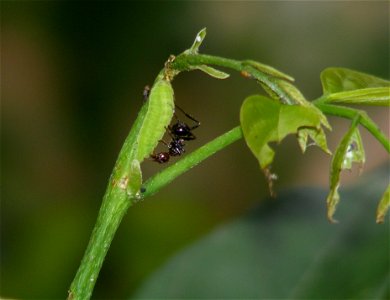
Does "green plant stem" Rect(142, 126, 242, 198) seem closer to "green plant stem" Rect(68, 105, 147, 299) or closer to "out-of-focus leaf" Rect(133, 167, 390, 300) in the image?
"green plant stem" Rect(68, 105, 147, 299)

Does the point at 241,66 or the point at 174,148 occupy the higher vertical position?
the point at 241,66

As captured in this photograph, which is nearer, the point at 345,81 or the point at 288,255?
the point at 345,81

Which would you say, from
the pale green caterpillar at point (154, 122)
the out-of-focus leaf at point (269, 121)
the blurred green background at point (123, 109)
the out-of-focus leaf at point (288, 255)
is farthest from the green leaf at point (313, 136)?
the blurred green background at point (123, 109)

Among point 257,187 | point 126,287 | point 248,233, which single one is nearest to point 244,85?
point 257,187

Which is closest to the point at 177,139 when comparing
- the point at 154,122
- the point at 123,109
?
the point at 154,122

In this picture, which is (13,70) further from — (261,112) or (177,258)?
(261,112)

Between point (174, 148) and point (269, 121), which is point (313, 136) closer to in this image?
point (269, 121)

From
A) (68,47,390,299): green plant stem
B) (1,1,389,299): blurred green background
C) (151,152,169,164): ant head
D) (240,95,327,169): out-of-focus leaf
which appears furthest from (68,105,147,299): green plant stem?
(1,1,389,299): blurred green background
